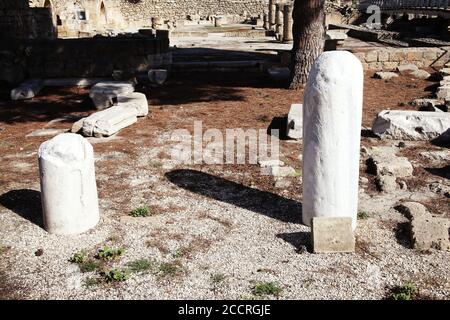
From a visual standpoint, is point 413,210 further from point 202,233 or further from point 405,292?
point 202,233

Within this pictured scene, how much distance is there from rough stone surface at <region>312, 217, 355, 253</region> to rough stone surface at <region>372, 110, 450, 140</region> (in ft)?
12.3

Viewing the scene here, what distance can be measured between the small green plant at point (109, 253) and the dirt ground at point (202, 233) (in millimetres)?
79

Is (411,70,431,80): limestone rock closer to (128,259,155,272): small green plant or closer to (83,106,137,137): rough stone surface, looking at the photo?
(83,106,137,137): rough stone surface

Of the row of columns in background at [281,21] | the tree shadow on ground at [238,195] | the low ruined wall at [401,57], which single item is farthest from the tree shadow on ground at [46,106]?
the row of columns in background at [281,21]

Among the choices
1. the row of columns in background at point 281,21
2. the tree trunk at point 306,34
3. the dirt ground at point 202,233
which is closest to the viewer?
the dirt ground at point 202,233

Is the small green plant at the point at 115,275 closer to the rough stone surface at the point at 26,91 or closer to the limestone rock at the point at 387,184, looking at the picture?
the limestone rock at the point at 387,184

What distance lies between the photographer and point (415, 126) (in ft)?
25.3

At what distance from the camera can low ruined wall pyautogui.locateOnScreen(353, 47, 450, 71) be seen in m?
13.7

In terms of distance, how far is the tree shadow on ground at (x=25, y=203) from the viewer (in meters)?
5.35

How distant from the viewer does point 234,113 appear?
9.59m

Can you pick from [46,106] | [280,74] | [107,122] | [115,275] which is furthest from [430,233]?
[280,74]

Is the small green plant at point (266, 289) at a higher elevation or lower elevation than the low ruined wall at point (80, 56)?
lower

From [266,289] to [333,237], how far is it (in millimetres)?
916

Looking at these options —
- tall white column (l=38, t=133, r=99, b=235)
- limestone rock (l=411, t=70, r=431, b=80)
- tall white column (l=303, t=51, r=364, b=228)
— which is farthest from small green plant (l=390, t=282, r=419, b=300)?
limestone rock (l=411, t=70, r=431, b=80)
